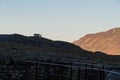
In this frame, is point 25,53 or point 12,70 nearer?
point 12,70

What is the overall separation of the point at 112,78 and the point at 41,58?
482 inches

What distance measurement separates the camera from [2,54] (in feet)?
85.5

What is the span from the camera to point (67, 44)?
62406 millimetres

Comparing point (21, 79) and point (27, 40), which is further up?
point (27, 40)

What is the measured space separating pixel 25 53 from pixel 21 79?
4.61 metres

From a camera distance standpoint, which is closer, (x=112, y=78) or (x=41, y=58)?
(x=112, y=78)

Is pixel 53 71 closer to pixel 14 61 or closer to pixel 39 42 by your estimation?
pixel 14 61

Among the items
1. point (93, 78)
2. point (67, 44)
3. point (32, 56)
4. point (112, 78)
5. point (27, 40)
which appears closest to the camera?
point (112, 78)

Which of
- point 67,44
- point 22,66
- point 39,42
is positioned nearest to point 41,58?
point 22,66

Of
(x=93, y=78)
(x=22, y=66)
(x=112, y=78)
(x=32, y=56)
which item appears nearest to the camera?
(x=112, y=78)

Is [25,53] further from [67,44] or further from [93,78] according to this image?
[67,44]

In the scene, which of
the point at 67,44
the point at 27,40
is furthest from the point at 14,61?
the point at 67,44

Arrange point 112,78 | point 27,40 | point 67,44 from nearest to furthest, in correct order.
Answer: point 112,78
point 27,40
point 67,44

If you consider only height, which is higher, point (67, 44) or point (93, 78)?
point (67, 44)
